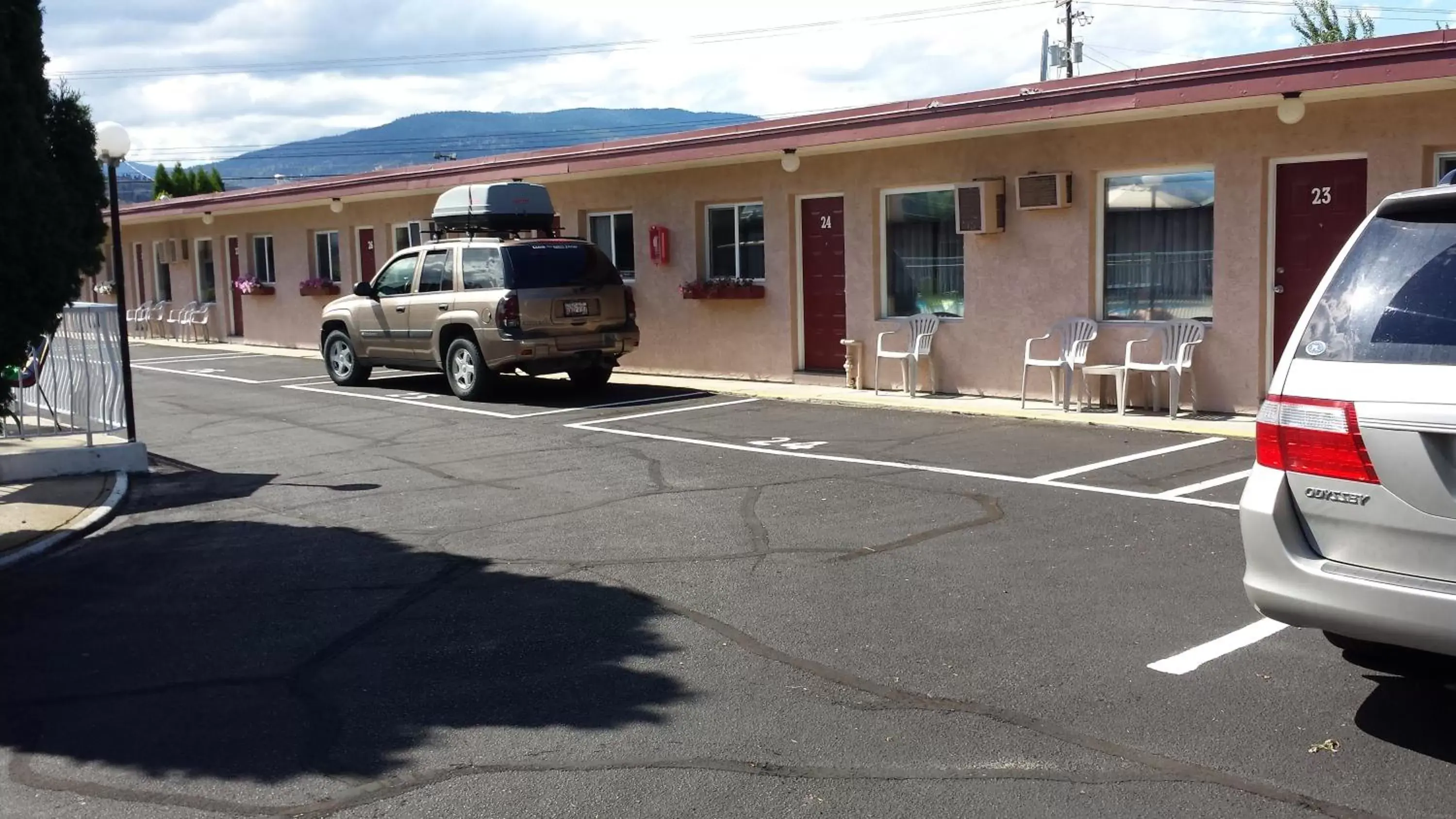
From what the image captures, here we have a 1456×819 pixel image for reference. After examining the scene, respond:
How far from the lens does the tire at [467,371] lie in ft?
50.9

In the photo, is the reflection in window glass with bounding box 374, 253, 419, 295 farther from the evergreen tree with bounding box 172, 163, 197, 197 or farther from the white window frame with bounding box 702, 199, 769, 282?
the evergreen tree with bounding box 172, 163, 197, 197

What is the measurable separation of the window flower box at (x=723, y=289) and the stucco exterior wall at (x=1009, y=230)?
175mm

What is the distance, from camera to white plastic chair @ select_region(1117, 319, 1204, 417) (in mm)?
12383

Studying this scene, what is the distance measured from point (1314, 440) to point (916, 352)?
10.5 meters

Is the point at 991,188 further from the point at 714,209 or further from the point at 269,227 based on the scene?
the point at 269,227

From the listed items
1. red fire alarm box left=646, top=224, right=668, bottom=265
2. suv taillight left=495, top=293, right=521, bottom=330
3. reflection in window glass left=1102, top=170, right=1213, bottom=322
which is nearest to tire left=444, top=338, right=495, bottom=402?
suv taillight left=495, top=293, right=521, bottom=330

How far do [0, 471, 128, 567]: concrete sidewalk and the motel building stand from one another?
8.25m

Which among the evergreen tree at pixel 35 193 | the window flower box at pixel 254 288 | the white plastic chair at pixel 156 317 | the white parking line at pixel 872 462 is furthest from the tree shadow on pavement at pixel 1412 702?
the white plastic chair at pixel 156 317

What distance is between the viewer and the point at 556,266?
15383mm

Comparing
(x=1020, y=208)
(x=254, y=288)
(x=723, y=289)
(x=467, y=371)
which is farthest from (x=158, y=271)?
(x=1020, y=208)

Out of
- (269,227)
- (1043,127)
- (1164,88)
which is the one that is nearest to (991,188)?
(1043,127)

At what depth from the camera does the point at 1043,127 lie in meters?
13.6

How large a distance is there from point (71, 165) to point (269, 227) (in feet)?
63.7

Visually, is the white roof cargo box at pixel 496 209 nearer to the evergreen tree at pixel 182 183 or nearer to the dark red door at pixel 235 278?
the dark red door at pixel 235 278
